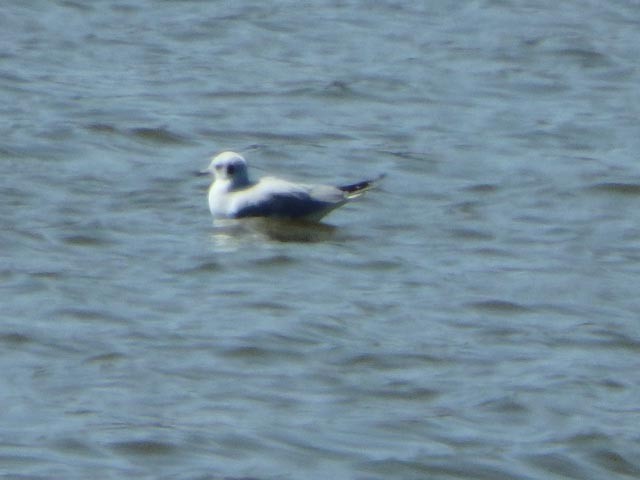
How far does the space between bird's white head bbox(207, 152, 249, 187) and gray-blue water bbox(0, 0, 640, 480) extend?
0.94 ft

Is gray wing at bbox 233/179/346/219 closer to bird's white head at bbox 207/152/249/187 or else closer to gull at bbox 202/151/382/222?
gull at bbox 202/151/382/222

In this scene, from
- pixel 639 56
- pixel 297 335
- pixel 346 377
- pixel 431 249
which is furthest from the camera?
pixel 639 56

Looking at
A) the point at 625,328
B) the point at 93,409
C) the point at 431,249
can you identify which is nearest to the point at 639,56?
the point at 431,249

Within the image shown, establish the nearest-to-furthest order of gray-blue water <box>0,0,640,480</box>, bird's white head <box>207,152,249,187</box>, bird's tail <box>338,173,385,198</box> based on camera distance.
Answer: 1. gray-blue water <box>0,0,640,480</box>
2. bird's tail <box>338,173,385,198</box>
3. bird's white head <box>207,152,249,187</box>

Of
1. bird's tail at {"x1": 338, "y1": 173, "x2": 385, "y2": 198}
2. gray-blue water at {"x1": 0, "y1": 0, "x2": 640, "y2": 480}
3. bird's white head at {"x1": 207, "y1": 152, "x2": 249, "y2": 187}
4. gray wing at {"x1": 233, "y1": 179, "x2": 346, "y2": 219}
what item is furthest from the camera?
bird's white head at {"x1": 207, "y1": 152, "x2": 249, "y2": 187}

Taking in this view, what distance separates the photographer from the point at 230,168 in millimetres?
12117

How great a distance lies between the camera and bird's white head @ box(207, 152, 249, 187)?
39.7ft

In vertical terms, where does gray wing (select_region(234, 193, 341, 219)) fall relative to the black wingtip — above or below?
below

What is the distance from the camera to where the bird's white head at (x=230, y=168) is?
1210 centimetres

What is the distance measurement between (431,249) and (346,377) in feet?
8.44

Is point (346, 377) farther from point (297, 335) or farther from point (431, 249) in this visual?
point (431, 249)

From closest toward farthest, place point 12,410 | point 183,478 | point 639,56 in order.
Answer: point 183,478, point 12,410, point 639,56

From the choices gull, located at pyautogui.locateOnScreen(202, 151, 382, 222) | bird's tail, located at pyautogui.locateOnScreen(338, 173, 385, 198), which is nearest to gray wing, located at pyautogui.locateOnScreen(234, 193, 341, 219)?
gull, located at pyautogui.locateOnScreen(202, 151, 382, 222)

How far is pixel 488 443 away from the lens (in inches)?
326
